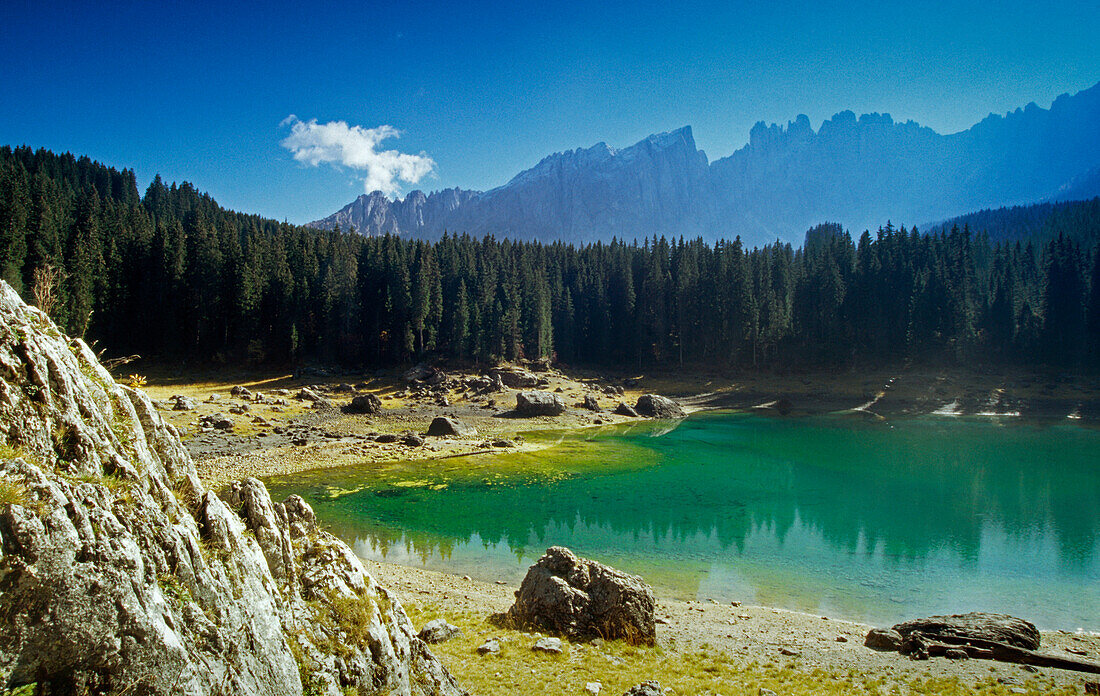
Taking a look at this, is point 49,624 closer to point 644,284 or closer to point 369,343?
point 369,343

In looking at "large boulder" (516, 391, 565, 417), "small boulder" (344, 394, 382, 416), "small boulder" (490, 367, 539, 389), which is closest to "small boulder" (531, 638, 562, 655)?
"small boulder" (344, 394, 382, 416)

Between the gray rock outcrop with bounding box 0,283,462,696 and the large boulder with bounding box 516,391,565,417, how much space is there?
55.1 meters

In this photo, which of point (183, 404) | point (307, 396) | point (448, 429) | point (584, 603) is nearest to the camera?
point (584, 603)

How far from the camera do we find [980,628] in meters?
15.4

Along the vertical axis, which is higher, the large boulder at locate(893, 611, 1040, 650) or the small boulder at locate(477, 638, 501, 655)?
the small boulder at locate(477, 638, 501, 655)

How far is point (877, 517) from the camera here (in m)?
30.2

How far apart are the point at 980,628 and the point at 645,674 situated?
10817 millimetres

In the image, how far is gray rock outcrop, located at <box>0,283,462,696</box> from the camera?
4535 mm

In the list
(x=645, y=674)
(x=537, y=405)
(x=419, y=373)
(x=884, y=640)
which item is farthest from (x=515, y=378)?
(x=645, y=674)

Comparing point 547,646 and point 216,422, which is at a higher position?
point 216,422

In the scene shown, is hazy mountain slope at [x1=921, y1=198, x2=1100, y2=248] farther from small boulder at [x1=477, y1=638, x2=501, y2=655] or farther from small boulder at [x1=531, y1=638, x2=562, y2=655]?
small boulder at [x1=477, y1=638, x2=501, y2=655]

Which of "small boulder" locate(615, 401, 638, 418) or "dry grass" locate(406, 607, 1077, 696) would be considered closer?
"dry grass" locate(406, 607, 1077, 696)

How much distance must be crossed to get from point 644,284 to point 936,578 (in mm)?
88151

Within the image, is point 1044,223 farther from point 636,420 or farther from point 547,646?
point 547,646
